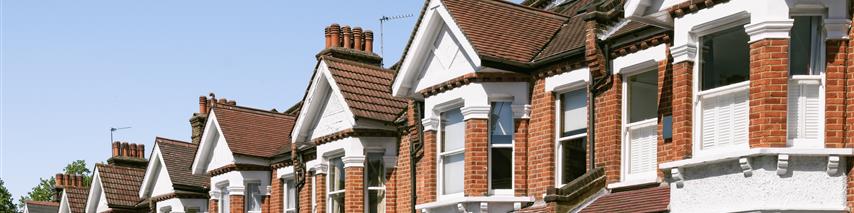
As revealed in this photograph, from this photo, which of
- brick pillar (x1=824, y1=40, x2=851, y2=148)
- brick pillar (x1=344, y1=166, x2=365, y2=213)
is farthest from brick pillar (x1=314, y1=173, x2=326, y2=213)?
brick pillar (x1=824, y1=40, x2=851, y2=148)

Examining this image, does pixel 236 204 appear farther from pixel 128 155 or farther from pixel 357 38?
pixel 128 155

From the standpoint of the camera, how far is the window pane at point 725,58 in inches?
692

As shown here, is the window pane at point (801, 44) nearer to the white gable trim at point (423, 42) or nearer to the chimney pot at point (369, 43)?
the white gable trim at point (423, 42)

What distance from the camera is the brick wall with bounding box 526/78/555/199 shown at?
2272 cm

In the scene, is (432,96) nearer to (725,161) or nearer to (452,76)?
(452,76)

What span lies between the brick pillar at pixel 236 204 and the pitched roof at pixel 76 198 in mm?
15665

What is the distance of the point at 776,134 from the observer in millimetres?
16500

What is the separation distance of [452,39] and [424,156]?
7.04ft

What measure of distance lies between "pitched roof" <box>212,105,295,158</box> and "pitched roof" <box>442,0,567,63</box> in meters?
9.64

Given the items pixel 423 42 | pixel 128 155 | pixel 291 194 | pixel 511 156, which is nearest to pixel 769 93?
pixel 511 156

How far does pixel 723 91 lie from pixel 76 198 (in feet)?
115

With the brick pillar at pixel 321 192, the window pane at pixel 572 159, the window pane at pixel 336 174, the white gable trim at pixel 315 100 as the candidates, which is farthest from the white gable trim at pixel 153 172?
the window pane at pixel 572 159

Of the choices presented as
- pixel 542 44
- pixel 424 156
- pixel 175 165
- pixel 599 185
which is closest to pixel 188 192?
pixel 175 165

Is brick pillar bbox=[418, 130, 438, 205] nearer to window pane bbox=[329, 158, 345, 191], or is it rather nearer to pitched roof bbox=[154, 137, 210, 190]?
window pane bbox=[329, 158, 345, 191]
